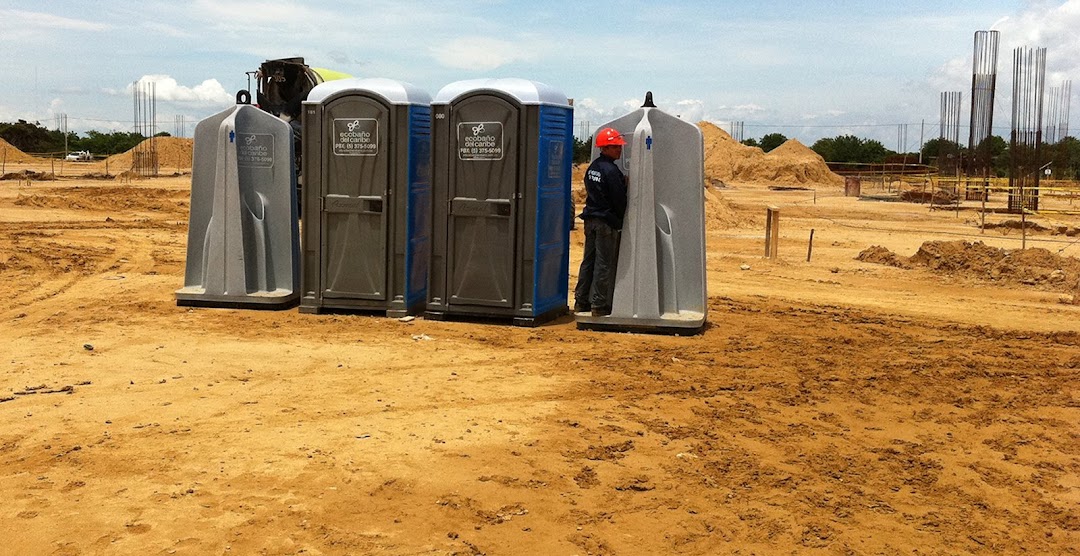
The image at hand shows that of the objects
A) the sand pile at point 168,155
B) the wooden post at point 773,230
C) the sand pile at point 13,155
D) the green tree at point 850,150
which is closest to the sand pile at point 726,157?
the green tree at point 850,150

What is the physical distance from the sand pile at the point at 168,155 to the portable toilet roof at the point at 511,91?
55.4 m

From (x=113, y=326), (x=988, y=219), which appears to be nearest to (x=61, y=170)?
A: (x=988, y=219)

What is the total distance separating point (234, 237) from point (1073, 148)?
6302cm

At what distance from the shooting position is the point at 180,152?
2601 inches

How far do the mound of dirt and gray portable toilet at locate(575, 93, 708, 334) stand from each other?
7.53 metres

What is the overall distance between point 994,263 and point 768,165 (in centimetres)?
4894

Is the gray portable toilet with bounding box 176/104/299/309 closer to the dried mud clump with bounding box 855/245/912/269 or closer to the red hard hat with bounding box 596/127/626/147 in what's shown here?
the red hard hat with bounding box 596/127/626/147

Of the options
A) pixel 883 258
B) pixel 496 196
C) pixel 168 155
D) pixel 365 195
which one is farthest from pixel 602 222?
pixel 168 155

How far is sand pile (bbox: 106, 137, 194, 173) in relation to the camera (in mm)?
61612

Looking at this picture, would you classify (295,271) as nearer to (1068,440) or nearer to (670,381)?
(670,381)

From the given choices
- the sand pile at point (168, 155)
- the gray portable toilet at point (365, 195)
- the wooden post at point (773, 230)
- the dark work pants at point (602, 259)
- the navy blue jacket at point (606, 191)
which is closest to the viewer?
the navy blue jacket at point (606, 191)

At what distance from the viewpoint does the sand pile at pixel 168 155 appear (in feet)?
202

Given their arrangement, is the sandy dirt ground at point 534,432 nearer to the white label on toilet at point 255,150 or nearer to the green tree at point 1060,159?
the white label on toilet at point 255,150

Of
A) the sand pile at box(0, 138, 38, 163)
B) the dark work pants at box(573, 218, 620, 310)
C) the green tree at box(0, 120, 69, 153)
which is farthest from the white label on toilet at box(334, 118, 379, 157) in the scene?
the green tree at box(0, 120, 69, 153)
